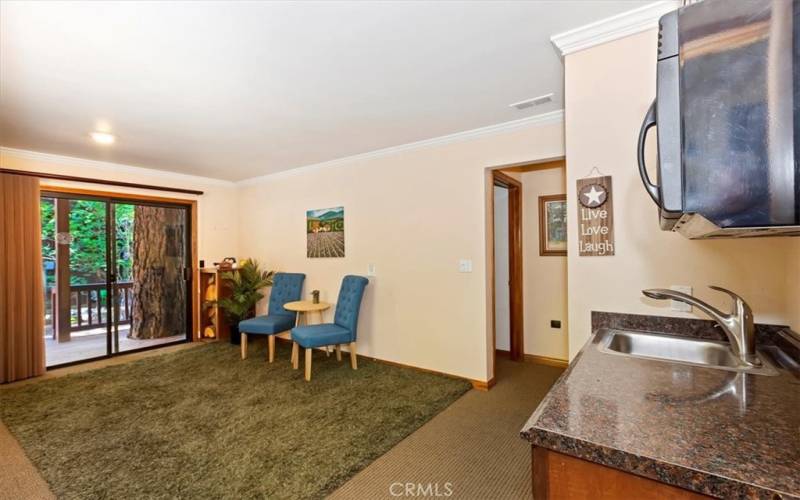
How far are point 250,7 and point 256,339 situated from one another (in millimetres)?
4506

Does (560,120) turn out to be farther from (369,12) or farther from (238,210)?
(238,210)

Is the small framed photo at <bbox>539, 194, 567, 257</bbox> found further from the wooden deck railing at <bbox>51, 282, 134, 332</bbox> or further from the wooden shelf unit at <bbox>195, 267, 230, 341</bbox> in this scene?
the wooden deck railing at <bbox>51, 282, 134, 332</bbox>

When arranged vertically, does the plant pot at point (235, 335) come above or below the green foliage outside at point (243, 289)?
below

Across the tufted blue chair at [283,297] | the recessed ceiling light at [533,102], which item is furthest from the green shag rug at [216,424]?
the recessed ceiling light at [533,102]

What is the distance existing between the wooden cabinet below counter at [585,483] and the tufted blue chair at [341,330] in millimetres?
2931

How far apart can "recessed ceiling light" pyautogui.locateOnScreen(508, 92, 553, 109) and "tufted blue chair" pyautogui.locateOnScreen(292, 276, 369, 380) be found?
2255 mm

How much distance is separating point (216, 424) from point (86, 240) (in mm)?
3236

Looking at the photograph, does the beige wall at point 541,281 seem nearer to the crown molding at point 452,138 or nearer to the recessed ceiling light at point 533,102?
the crown molding at point 452,138

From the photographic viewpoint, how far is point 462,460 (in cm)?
223

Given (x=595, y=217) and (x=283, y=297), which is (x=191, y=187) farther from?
(x=595, y=217)

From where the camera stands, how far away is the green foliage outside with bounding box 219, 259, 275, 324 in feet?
16.1

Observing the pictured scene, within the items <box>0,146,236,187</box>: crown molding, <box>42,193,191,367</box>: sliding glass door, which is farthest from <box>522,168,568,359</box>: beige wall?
<box>42,193,191,367</box>: sliding glass door

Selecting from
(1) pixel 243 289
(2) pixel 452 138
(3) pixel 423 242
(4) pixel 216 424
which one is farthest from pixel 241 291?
(2) pixel 452 138

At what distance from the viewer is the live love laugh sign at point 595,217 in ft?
5.65
